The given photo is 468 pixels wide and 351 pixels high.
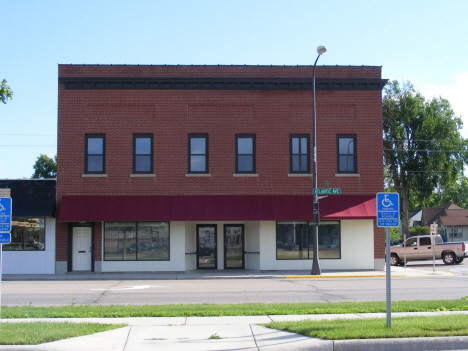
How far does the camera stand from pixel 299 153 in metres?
24.4

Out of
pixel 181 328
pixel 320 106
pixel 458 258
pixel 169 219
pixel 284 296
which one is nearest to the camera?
pixel 181 328

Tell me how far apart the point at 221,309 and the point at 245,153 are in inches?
517

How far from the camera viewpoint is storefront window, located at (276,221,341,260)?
23953mm

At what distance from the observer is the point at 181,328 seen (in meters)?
9.78

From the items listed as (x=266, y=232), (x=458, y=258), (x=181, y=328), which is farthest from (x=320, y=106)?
(x=181, y=328)

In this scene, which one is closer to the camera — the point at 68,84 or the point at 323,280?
the point at 323,280

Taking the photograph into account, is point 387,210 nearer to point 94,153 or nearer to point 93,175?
point 93,175

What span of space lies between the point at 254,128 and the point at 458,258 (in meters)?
15.8

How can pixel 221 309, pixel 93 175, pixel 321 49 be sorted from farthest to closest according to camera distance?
pixel 93 175, pixel 321 49, pixel 221 309

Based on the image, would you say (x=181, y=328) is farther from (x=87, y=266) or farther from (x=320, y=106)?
(x=320, y=106)

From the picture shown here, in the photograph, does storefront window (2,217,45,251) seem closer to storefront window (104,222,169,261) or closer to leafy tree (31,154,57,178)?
storefront window (104,222,169,261)

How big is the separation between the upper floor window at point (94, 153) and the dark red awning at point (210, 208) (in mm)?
1502

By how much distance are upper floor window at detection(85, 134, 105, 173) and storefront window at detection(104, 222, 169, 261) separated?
8.98ft

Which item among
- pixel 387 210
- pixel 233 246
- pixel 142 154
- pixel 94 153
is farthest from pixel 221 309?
pixel 94 153
